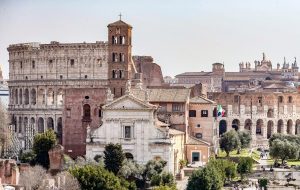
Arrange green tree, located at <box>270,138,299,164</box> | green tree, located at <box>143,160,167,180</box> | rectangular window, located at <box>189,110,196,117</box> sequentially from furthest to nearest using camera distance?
rectangular window, located at <box>189,110,196,117</box>
green tree, located at <box>270,138,299,164</box>
green tree, located at <box>143,160,167,180</box>

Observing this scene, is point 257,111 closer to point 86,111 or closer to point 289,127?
A: point 289,127

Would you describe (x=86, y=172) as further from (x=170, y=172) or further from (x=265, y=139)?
(x=265, y=139)

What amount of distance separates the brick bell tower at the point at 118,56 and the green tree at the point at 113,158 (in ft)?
19.1

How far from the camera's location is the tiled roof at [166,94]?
3897 cm

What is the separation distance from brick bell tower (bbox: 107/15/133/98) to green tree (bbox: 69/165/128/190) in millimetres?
10255

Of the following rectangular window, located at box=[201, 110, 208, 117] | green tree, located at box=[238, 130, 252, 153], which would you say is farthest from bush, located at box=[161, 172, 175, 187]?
green tree, located at box=[238, 130, 252, 153]

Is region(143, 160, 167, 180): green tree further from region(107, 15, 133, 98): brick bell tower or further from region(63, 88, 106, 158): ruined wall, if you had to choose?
region(107, 15, 133, 98): brick bell tower

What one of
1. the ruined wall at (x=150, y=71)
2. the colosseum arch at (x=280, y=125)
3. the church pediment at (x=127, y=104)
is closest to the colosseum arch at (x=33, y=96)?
the ruined wall at (x=150, y=71)

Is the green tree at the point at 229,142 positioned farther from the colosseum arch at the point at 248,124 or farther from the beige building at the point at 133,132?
the colosseum arch at the point at 248,124

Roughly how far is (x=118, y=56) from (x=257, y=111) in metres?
26.6

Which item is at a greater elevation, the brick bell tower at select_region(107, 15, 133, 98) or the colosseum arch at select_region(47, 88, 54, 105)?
the brick bell tower at select_region(107, 15, 133, 98)

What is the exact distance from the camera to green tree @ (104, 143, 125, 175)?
107ft

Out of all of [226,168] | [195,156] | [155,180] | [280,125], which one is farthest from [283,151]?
[280,125]

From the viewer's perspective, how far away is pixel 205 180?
1185 inches
